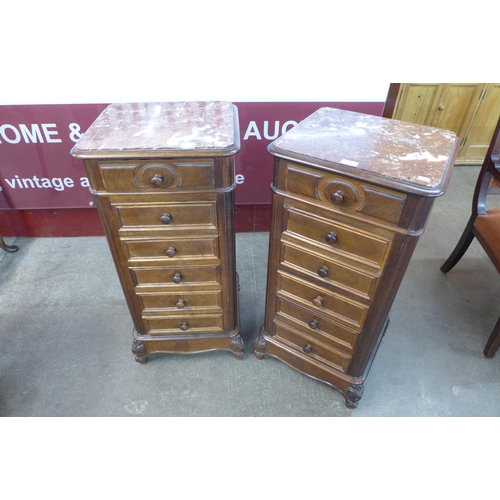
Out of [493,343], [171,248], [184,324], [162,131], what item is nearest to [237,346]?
[184,324]

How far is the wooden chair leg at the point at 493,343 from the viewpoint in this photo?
5.47ft

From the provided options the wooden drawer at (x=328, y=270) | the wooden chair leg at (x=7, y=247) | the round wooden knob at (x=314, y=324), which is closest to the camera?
the wooden drawer at (x=328, y=270)

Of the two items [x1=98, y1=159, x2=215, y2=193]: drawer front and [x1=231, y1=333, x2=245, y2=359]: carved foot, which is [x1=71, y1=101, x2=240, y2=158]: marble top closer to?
[x1=98, y1=159, x2=215, y2=193]: drawer front

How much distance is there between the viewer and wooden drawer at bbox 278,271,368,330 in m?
1.27

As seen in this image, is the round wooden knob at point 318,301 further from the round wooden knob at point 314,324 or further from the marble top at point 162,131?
the marble top at point 162,131

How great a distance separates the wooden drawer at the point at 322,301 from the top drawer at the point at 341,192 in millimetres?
371

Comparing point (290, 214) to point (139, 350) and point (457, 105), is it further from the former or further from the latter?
point (457, 105)

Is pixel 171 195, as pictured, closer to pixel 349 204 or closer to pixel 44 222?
pixel 349 204

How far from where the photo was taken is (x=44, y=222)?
240 centimetres

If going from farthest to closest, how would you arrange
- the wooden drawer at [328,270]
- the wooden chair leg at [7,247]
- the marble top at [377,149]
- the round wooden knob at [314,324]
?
1. the wooden chair leg at [7,247]
2. the round wooden knob at [314,324]
3. the wooden drawer at [328,270]
4. the marble top at [377,149]

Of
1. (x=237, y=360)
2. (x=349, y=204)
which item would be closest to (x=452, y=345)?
(x=237, y=360)

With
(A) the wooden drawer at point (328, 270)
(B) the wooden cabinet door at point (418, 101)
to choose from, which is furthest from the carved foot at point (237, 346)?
(B) the wooden cabinet door at point (418, 101)

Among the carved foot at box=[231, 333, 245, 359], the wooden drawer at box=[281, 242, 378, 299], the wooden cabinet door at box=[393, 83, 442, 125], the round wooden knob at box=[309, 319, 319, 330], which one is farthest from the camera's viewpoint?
the wooden cabinet door at box=[393, 83, 442, 125]

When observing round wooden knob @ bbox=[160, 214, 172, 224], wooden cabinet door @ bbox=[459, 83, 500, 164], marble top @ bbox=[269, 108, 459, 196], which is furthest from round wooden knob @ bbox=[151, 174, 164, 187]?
wooden cabinet door @ bbox=[459, 83, 500, 164]
